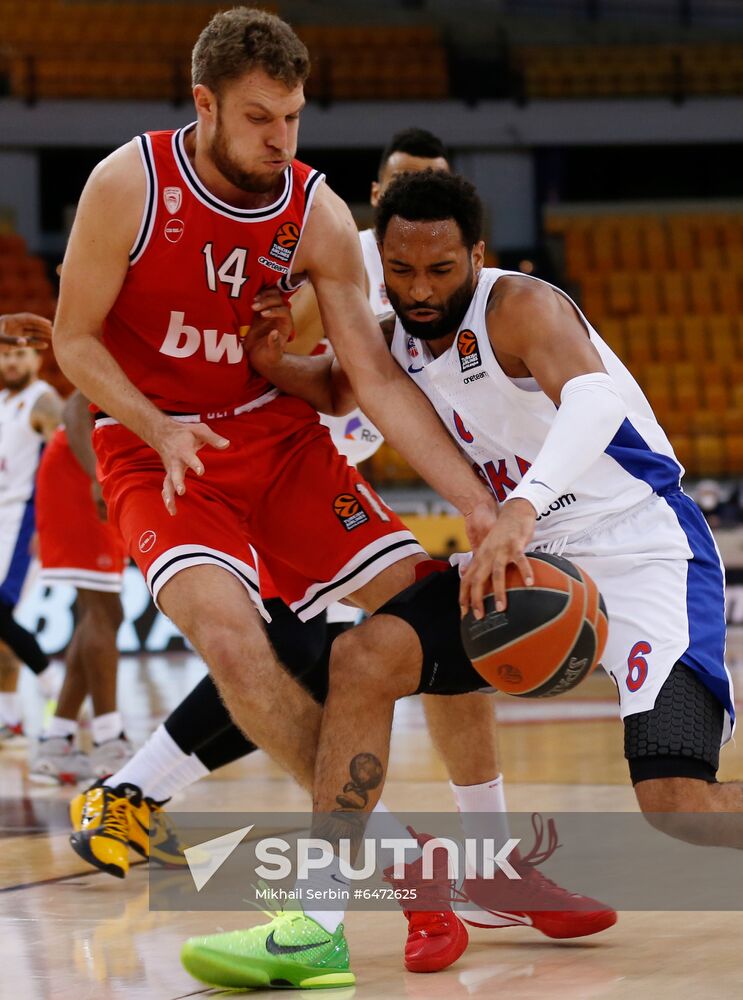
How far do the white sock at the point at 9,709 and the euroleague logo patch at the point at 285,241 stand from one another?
4.57 metres

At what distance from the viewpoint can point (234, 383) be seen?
381 cm

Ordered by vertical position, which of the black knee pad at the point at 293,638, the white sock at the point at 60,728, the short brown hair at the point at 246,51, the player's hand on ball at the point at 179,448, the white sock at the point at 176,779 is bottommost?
the white sock at the point at 176,779

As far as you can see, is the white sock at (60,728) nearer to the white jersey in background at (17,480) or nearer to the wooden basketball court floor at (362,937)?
the wooden basketball court floor at (362,937)

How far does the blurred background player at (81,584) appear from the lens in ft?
20.3

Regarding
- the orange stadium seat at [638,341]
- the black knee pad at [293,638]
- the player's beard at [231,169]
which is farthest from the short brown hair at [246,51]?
the orange stadium seat at [638,341]

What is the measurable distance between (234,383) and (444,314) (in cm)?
64

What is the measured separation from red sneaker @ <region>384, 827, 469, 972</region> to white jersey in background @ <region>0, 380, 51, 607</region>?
4.64m

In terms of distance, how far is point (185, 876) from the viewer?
4344 mm

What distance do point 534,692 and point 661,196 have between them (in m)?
19.2

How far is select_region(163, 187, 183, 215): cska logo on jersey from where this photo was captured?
3.59m

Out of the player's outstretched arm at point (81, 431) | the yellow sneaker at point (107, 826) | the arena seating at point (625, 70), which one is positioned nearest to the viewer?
the yellow sneaker at point (107, 826)

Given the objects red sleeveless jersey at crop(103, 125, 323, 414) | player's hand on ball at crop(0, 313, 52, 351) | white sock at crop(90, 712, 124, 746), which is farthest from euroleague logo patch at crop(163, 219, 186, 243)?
white sock at crop(90, 712, 124, 746)

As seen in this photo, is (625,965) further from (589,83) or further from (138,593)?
(589,83)

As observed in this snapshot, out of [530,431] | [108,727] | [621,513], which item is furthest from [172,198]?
[108,727]
